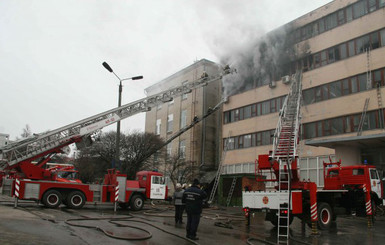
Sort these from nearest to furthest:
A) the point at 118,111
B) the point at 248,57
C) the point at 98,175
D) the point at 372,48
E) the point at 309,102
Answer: the point at 118,111, the point at 372,48, the point at 309,102, the point at 248,57, the point at 98,175

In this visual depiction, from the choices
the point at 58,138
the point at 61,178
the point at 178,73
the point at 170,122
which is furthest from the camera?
the point at 170,122

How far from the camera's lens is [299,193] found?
37.0ft

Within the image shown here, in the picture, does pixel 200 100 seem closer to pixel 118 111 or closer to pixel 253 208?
pixel 118 111

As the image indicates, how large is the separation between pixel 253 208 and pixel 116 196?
8.74 m

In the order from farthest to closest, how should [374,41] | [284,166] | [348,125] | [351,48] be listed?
[351,48] → [348,125] → [374,41] → [284,166]

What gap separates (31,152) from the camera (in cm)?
1775

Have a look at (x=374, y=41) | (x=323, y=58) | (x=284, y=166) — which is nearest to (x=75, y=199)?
(x=284, y=166)

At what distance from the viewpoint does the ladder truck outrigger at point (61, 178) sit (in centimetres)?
1722

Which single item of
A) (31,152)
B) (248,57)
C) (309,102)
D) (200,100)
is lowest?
(31,152)

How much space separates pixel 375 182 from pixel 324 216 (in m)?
Answer: 4.82

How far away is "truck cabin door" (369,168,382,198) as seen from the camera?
15757mm

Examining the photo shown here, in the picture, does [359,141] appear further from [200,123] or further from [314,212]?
[200,123]

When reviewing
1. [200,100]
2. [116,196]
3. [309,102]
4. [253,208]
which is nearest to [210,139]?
[200,100]

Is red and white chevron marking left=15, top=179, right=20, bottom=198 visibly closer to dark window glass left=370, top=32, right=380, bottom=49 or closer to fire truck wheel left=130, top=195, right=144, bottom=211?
fire truck wheel left=130, top=195, right=144, bottom=211
